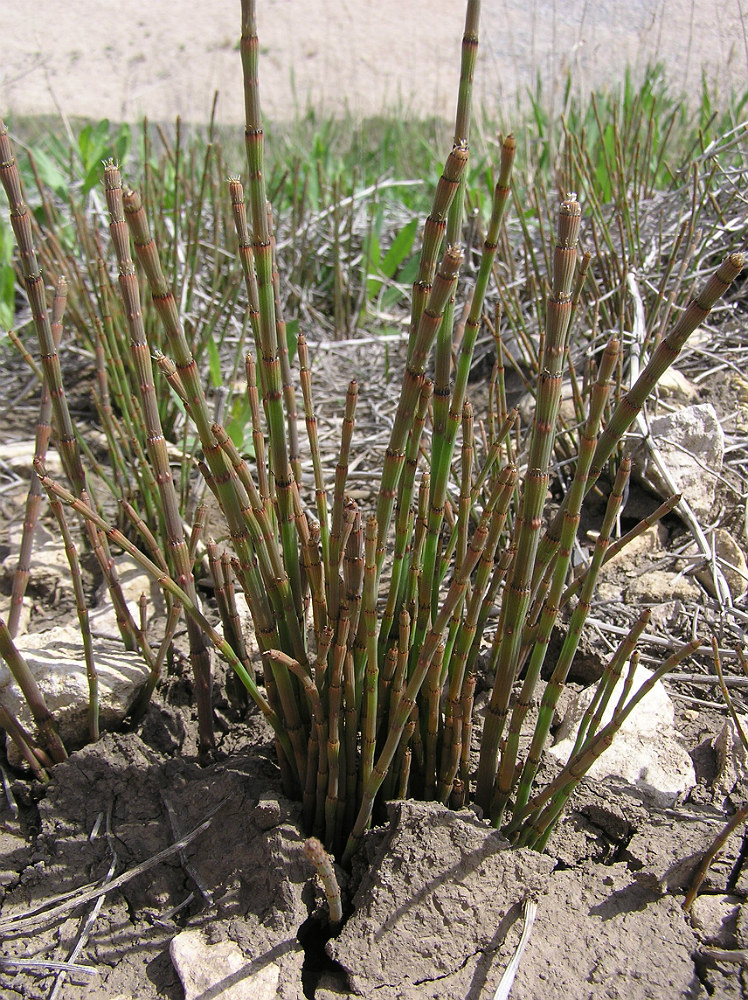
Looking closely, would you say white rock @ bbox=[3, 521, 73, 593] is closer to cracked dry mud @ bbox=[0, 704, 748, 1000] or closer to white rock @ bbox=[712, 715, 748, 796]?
cracked dry mud @ bbox=[0, 704, 748, 1000]

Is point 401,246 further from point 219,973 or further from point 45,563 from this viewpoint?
point 219,973

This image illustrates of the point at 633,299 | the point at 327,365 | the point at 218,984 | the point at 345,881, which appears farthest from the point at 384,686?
the point at 327,365

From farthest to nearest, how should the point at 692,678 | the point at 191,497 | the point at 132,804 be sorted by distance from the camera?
1. the point at 191,497
2. the point at 692,678
3. the point at 132,804

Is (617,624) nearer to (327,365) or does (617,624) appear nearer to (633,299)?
(633,299)

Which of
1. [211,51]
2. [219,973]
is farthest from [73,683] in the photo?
[211,51]

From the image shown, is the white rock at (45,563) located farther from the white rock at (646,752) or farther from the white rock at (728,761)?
the white rock at (728,761)
